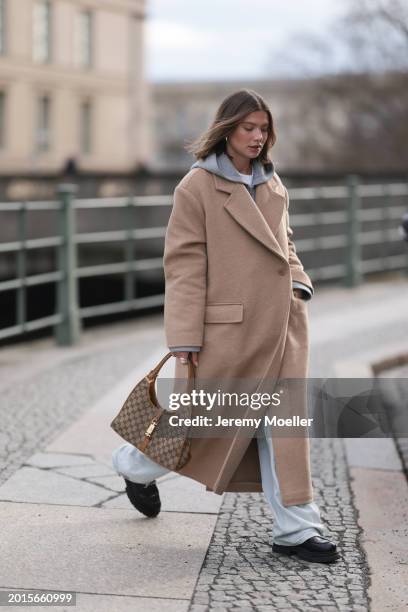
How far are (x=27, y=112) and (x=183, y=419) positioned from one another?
4268cm

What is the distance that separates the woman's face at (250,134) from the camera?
3962 millimetres

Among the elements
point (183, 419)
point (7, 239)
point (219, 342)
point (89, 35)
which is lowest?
point (7, 239)

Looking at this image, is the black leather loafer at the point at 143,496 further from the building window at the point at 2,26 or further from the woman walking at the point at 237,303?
the building window at the point at 2,26

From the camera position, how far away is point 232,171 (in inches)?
159

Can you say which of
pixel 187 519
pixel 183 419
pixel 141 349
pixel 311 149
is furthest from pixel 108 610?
pixel 311 149

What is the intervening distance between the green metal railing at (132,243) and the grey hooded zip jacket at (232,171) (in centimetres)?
437

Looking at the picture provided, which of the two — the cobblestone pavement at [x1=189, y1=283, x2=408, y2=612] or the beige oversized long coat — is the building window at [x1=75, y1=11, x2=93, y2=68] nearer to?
the cobblestone pavement at [x1=189, y1=283, x2=408, y2=612]

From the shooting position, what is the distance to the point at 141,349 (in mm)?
9188

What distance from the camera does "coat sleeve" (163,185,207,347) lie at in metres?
3.95

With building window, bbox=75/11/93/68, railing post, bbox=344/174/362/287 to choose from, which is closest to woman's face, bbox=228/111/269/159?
railing post, bbox=344/174/362/287

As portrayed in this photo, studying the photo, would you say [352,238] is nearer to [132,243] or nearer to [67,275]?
[132,243]

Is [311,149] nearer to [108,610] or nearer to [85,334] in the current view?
[85,334]

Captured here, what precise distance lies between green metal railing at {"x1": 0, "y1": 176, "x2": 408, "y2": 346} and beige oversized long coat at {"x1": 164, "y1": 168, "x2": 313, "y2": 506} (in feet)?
14.5

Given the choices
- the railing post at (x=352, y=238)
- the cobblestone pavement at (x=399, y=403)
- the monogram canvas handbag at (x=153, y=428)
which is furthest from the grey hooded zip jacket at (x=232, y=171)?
the railing post at (x=352, y=238)
